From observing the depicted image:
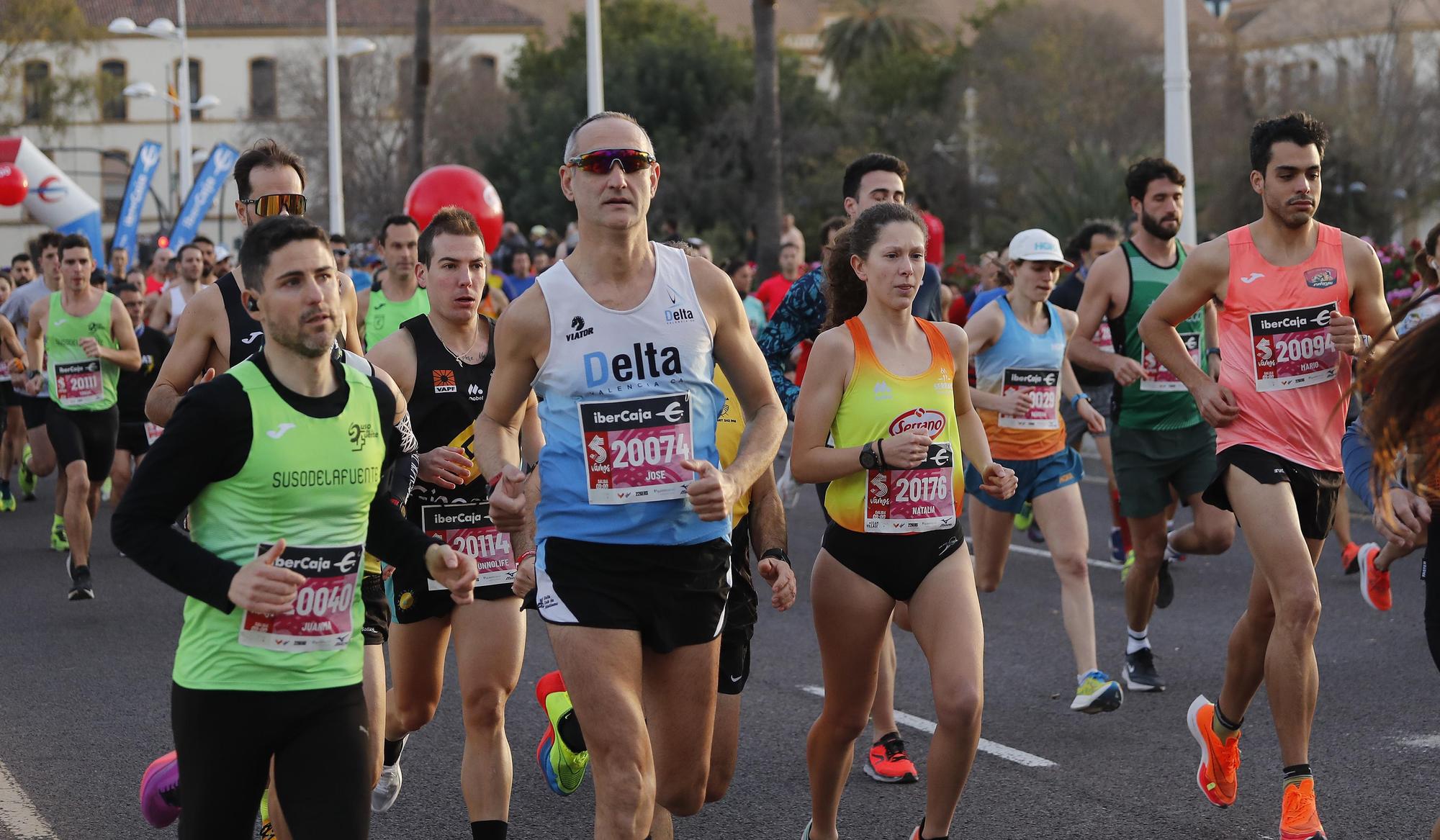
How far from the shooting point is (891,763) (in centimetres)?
644

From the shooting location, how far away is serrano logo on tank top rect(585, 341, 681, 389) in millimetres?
4324

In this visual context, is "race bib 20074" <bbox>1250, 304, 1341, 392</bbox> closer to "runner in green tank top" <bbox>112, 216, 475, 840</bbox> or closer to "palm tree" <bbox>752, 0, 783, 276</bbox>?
"runner in green tank top" <bbox>112, 216, 475, 840</bbox>

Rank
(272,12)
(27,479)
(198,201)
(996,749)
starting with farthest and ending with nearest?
(272,12) → (198,201) → (27,479) → (996,749)

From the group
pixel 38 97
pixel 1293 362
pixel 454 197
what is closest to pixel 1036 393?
pixel 1293 362

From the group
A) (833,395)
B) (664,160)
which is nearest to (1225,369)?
(833,395)

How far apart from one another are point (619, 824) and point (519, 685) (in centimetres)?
419

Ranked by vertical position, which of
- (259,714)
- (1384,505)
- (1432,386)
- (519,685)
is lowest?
(519,685)

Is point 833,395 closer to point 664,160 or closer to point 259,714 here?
point 259,714

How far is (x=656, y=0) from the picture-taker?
60.0 metres

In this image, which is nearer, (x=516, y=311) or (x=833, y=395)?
(x=516, y=311)

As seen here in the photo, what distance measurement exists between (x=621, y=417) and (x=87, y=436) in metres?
8.33

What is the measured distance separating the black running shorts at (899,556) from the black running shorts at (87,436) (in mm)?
7759

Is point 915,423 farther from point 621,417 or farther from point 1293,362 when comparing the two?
point 1293,362

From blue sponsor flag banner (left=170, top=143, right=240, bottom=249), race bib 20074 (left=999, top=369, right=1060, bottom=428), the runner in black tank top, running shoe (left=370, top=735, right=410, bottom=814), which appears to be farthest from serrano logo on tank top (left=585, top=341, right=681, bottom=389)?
blue sponsor flag banner (left=170, top=143, right=240, bottom=249)
